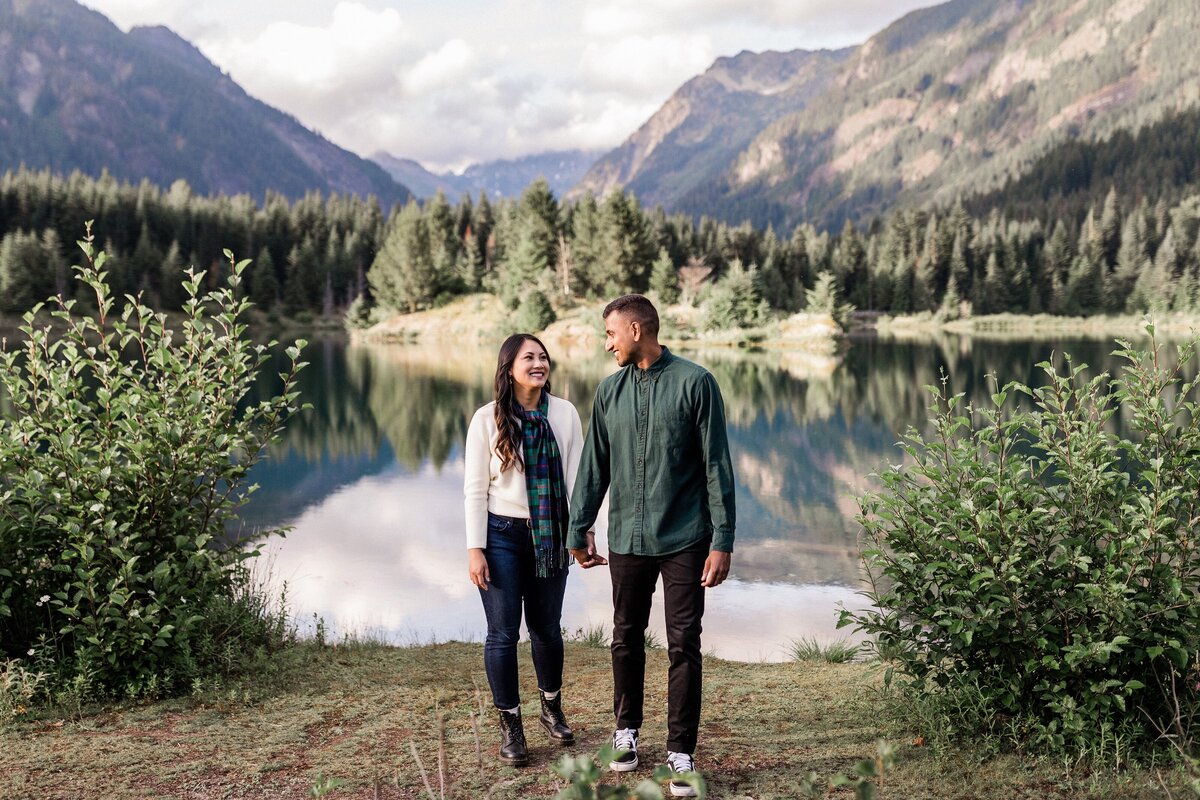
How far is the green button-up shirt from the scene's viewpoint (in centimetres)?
405

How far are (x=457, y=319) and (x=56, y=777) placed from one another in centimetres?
7110

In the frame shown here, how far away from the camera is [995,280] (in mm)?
90688

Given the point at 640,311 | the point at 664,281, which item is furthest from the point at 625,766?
the point at 664,281

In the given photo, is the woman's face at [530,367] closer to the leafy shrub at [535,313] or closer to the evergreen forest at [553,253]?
the evergreen forest at [553,253]

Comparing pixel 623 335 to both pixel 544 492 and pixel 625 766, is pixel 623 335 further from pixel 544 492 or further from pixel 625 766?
pixel 625 766

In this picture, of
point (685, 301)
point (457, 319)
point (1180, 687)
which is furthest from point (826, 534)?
point (457, 319)

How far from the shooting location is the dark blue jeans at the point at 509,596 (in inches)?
177

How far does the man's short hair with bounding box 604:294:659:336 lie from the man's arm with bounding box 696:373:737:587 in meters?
0.34

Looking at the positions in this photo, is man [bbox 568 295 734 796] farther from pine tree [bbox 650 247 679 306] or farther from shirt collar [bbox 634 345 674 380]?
pine tree [bbox 650 247 679 306]

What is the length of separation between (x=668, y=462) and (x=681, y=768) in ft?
4.43

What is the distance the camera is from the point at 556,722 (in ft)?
15.6

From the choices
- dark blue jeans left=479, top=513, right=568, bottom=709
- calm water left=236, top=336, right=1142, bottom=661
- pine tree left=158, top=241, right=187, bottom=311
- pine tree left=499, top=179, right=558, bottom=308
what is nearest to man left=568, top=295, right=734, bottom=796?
dark blue jeans left=479, top=513, right=568, bottom=709

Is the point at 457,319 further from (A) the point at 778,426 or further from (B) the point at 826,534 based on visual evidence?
(B) the point at 826,534

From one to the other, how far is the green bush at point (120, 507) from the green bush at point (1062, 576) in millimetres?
3772
